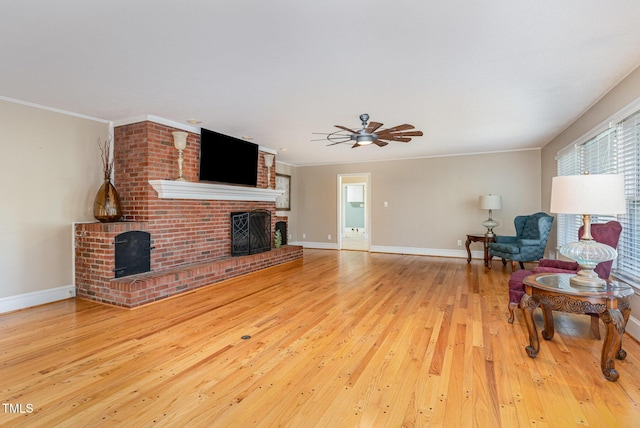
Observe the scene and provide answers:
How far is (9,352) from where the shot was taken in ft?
7.96

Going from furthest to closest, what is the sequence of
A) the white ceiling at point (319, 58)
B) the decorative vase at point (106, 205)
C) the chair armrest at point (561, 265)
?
the decorative vase at point (106, 205), the chair armrest at point (561, 265), the white ceiling at point (319, 58)

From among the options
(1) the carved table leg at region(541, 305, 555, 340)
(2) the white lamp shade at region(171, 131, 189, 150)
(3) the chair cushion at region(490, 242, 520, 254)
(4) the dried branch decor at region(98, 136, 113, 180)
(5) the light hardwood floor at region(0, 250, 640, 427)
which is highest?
(2) the white lamp shade at region(171, 131, 189, 150)

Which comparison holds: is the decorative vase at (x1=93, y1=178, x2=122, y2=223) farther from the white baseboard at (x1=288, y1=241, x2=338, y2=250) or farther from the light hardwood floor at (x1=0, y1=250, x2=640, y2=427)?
the white baseboard at (x1=288, y1=241, x2=338, y2=250)

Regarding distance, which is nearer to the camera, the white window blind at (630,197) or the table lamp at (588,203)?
the table lamp at (588,203)

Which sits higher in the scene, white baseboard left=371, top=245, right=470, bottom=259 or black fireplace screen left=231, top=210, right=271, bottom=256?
black fireplace screen left=231, top=210, right=271, bottom=256

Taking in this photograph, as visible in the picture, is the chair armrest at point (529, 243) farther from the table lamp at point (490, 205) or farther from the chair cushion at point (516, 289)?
the chair cushion at point (516, 289)

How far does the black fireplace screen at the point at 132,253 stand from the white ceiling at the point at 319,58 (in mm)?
1536

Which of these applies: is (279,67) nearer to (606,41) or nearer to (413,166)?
(606,41)

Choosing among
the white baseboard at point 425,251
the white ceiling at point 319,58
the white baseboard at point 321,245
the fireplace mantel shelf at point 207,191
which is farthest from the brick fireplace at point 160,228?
the white baseboard at point 425,251

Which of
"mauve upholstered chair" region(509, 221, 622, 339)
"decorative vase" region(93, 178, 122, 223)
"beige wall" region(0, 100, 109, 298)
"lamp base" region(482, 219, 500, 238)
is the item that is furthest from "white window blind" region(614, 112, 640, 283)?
"beige wall" region(0, 100, 109, 298)

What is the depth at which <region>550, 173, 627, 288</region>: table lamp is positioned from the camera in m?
2.08

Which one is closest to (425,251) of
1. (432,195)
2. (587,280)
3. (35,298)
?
(432,195)

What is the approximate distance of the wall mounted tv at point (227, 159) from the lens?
15.6 feet

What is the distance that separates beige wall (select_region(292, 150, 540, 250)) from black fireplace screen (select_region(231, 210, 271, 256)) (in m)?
2.59
